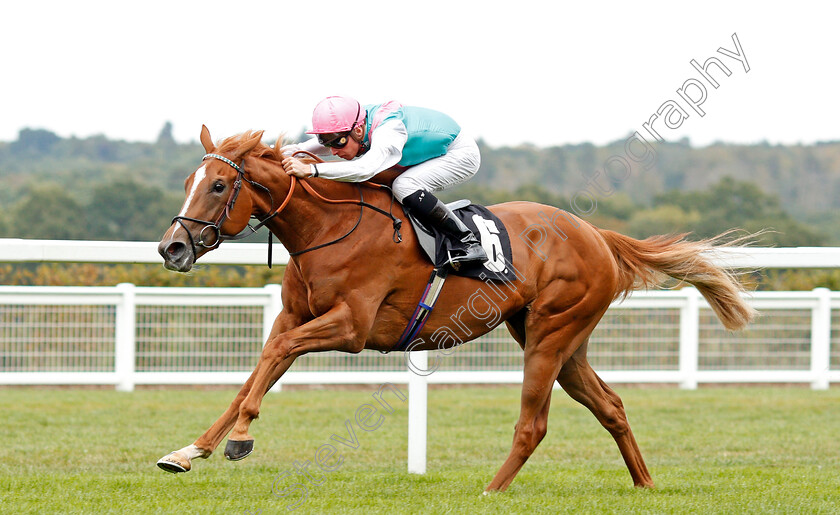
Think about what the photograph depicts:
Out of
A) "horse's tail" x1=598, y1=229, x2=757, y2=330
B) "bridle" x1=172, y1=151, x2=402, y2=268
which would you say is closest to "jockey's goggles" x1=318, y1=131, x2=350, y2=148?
"bridle" x1=172, y1=151, x2=402, y2=268

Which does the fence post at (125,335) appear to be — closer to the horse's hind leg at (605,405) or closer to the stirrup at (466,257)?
the horse's hind leg at (605,405)

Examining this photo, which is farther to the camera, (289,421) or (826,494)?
(289,421)

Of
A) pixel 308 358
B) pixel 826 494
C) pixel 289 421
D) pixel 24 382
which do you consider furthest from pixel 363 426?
pixel 826 494

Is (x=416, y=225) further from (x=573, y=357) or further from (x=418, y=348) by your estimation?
(x=573, y=357)

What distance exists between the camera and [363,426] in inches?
296

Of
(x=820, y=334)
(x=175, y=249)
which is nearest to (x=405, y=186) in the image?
(x=175, y=249)

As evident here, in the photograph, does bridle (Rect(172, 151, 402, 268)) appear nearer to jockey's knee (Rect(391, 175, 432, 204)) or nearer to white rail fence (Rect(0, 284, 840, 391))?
jockey's knee (Rect(391, 175, 432, 204))

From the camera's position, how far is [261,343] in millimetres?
9320

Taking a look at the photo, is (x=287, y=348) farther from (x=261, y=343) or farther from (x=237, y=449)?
(x=261, y=343)

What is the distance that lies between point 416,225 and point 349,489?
1456 mm

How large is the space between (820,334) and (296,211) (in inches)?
280

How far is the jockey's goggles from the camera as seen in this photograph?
4.66 meters

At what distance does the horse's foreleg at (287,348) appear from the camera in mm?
4023

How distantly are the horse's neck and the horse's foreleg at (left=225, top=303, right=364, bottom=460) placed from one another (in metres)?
0.39
